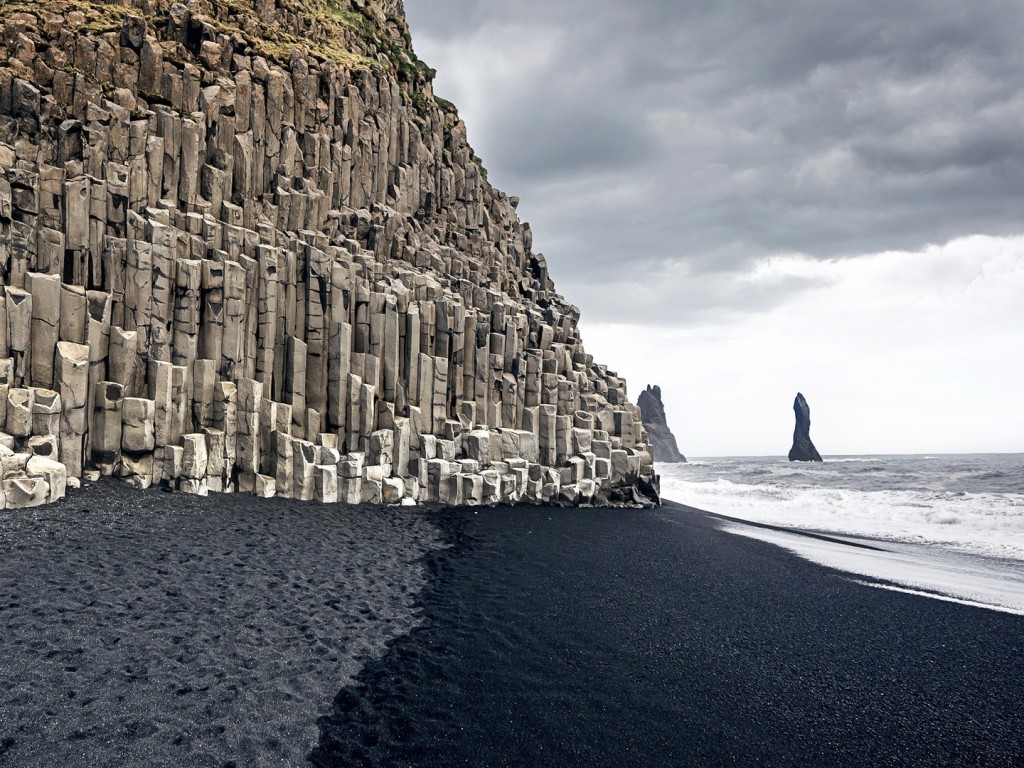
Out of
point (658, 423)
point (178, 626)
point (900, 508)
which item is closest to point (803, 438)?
point (658, 423)

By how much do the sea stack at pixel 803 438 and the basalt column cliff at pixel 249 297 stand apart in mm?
111258

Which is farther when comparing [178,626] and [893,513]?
[893,513]

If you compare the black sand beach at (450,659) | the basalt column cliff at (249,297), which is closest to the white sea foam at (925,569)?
the black sand beach at (450,659)

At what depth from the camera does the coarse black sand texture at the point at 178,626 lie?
602 centimetres

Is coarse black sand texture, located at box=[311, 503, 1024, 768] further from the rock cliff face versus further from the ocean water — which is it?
the rock cliff face

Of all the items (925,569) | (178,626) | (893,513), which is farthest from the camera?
(893,513)

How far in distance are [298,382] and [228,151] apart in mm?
10792

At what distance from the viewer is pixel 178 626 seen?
8414 mm

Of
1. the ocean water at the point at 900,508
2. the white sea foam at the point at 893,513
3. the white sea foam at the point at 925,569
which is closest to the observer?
the white sea foam at the point at 925,569

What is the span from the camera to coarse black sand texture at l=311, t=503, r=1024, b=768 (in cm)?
635

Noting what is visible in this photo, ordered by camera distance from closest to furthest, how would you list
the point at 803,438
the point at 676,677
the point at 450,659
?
the point at 676,677 < the point at 450,659 < the point at 803,438

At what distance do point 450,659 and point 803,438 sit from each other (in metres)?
137

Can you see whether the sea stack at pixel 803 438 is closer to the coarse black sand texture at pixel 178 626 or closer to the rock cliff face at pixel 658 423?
the rock cliff face at pixel 658 423

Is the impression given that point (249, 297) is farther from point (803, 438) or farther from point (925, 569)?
point (803, 438)
